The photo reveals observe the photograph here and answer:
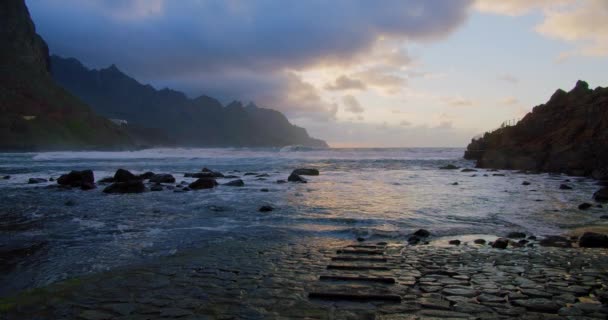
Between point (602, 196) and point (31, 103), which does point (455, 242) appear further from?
point (31, 103)

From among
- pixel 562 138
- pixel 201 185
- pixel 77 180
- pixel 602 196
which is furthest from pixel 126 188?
pixel 562 138

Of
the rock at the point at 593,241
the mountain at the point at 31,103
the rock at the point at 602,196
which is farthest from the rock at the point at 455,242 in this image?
the mountain at the point at 31,103

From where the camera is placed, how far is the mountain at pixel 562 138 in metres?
31.9

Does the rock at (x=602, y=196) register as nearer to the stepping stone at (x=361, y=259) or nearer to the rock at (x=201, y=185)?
the stepping stone at (x=361, y=259)

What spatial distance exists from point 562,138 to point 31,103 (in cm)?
12048

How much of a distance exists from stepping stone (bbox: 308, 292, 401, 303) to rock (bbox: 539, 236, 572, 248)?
227 inches

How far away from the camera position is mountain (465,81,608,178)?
31.9 meters

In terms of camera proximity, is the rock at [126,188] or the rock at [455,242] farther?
the rock at [126,188]

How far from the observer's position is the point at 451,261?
7688 millimetres

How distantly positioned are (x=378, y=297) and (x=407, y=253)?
323 cm

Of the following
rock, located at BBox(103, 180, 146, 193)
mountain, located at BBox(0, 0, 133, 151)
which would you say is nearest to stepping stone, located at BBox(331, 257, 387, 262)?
rock, located at BBox(103, 180, 146, 193)

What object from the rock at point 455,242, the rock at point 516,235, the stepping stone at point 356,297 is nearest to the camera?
the stepping stone at point 356,297

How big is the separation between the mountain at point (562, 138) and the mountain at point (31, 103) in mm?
101109

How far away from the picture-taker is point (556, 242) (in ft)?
31.4
